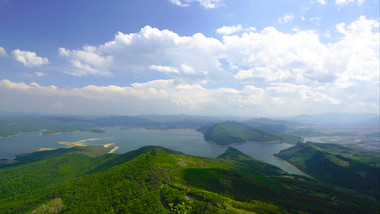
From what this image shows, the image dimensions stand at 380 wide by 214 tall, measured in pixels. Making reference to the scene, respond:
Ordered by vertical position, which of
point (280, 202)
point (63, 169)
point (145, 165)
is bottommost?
point (63, 169)

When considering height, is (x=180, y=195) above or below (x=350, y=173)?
above

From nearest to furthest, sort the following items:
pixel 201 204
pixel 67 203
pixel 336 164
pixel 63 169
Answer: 1. pixel 201 204
2. pixel 67 203
3. pixel 63 169
4. pixel 336 164

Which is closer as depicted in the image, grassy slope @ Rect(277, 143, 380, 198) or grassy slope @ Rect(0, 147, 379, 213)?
grassy slope @ Rect(0, 147, 379, 213)

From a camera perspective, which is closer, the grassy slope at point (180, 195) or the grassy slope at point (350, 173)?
the grassy slope at point (180, 195)

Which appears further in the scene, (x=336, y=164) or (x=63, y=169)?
(x=336, y=164)

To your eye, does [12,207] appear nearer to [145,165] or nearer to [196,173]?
[145,165]

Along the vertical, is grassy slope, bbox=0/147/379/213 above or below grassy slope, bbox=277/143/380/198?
above

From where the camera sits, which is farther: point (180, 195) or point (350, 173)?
point (350, 173)

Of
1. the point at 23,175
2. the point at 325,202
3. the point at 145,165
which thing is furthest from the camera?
the point at 23,175

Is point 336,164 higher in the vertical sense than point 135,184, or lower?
lower

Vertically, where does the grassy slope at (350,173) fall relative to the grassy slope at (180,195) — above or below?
below

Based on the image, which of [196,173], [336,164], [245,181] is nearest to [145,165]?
[196,173]
